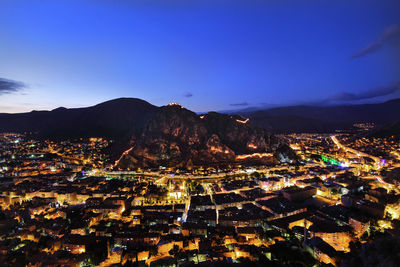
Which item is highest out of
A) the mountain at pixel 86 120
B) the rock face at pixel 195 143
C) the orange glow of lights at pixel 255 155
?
the mountain at pixel 86 120

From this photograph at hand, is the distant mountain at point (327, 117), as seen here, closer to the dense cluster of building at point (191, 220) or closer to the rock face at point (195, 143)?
the rock face at point (195, 143)

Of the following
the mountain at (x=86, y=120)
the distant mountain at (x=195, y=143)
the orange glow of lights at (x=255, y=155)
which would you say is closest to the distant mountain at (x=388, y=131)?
the distant mountain at (x=195, y=143)

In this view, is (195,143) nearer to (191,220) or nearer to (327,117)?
(191,220)

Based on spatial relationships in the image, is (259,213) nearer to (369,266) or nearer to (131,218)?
(369,266)

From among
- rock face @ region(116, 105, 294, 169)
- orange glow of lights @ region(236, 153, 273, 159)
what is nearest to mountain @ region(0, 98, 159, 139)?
rock face @ region(116, 105, 294, 169)

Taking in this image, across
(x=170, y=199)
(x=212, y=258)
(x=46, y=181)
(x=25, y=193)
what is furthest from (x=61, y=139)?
(x=212, y=258)
